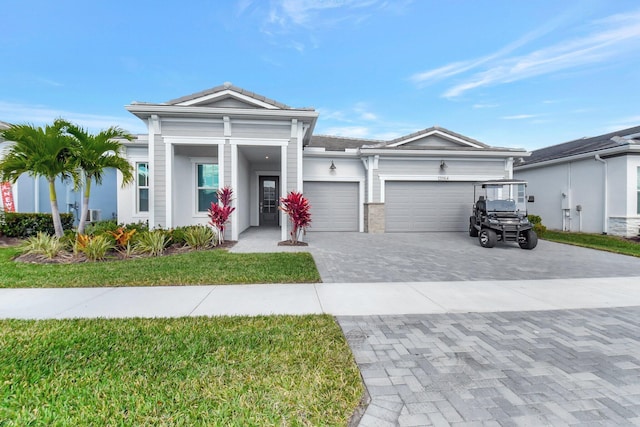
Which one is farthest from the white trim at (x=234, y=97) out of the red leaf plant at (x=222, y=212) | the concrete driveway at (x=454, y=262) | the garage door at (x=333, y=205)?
the concrete driveway at (x=454, y=262)

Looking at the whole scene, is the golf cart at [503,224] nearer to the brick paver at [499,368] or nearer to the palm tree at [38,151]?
the brick paver at [499,368]

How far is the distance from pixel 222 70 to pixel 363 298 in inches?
451

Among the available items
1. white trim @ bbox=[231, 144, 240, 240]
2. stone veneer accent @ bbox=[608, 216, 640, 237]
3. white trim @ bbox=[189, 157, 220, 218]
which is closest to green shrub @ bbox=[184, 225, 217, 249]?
white trim @ bbox=[231, 144, 240, 240]

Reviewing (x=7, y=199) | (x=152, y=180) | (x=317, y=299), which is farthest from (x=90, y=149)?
(x=317, y=299)

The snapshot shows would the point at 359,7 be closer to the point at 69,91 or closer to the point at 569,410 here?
the point at 569,410

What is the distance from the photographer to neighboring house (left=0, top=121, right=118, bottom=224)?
11.3 metres

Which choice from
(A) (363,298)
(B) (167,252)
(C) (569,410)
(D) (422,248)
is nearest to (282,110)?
(B) (167,252)

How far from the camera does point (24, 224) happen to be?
9797 mm

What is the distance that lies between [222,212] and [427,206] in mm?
9016

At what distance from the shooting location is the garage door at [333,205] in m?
12.7

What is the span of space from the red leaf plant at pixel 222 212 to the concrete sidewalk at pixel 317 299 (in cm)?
419

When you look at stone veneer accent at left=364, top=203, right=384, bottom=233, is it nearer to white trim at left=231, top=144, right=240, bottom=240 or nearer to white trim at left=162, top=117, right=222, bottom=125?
white trim at left=231, top=144, right=240, bottom=240

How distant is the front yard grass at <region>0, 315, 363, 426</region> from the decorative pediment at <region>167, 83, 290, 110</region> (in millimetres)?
7695

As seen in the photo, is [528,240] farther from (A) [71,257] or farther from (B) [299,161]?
(A) [71,257]
